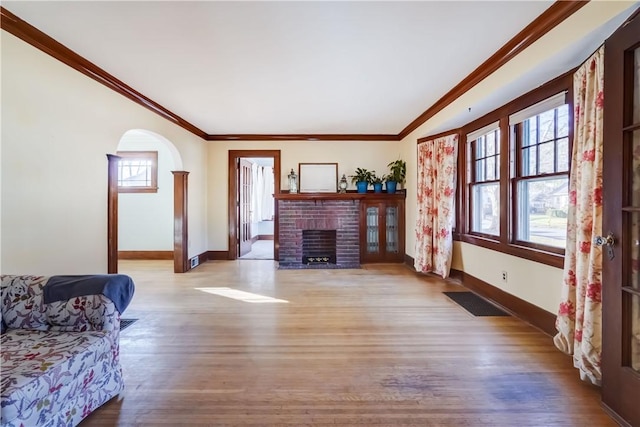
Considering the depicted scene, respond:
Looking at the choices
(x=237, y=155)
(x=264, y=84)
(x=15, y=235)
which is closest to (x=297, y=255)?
(x=237, y=155)

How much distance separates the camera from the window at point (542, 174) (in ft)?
8.73

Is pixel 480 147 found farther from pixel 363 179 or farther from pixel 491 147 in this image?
pixel 363 179

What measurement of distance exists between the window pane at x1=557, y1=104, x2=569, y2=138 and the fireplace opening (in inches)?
153

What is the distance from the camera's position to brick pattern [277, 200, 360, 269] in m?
5.72

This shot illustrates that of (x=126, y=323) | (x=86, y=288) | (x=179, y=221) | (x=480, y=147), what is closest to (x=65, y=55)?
(x=86, y=288)

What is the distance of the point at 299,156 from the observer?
5.96m

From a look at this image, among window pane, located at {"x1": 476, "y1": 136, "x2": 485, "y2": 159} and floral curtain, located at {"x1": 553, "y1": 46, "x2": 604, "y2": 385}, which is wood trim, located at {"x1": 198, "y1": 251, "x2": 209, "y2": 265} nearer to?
window pane, located at {"x1": 476, "y1": 136, "x2": 485, "y2": 159}

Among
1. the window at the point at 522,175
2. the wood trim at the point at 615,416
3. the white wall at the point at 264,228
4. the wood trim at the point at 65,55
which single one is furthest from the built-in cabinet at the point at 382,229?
the white wall at the point at 264,228

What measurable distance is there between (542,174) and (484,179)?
3.59 ft

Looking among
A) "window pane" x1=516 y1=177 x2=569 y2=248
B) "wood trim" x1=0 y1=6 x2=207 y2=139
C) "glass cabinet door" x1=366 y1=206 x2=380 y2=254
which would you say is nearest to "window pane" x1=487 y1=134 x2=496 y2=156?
"window pane" x1=516 y1=177 x2=569 y2=248

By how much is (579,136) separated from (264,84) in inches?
110

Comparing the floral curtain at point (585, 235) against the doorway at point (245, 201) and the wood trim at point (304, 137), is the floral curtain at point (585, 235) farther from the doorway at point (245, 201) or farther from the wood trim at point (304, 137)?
the doorway at point (245, 201)

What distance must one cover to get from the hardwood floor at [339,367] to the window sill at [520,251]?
0.63m

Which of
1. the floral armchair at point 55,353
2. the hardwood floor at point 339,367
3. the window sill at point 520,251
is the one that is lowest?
the hardwood floor at point 339,367
